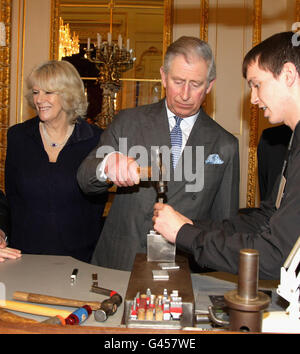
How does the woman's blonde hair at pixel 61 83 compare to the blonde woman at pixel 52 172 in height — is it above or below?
above

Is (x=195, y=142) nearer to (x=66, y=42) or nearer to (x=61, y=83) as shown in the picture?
(x=61, y=83)

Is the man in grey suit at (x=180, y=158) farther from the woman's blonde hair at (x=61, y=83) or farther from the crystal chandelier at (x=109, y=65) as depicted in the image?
the crystal chandelier at (x=109, y=65)

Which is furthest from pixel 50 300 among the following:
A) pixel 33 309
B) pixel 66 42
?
pixel 66 42

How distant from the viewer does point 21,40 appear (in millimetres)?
6027

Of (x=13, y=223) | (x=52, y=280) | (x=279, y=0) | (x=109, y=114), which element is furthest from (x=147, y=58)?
(x=52, y=280)

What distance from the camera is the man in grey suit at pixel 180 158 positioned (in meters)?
2.35

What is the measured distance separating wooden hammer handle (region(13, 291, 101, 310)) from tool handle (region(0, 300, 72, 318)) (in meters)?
0.04

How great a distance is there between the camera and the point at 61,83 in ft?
9.79

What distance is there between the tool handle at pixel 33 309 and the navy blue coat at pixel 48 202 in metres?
1.24

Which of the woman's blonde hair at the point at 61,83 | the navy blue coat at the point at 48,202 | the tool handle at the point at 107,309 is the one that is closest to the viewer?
the tool handle at the point at 107,309

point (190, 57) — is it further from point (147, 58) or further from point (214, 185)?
point (147, 58)

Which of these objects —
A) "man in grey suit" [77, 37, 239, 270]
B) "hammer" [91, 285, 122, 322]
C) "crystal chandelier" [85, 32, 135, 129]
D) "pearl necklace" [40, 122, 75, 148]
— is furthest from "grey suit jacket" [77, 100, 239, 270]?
"crystal chandelier" [85, 32, 135, 129]

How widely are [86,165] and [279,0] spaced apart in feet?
14.9

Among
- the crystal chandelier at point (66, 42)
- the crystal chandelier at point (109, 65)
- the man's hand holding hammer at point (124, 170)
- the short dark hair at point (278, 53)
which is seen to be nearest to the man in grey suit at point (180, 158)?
the man's hand holding hammer at point (124, 170)
